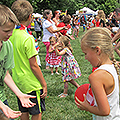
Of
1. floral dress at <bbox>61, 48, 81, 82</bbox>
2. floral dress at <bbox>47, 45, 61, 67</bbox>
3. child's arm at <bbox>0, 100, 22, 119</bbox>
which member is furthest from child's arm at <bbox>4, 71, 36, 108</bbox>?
floral dress at <bbox>47, 45, 61, 67</bbox>

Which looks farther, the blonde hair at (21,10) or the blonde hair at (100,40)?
the blonde hair at (21,10)

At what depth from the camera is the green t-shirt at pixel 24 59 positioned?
2.01m

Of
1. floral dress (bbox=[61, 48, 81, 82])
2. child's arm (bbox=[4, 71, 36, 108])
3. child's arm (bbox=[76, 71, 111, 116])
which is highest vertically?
child's arm (bbox=[76, 71, 111, 116])

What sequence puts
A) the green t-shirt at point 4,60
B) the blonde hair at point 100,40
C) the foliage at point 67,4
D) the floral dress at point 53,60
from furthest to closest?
1. the foliage at point 67,4
2. the floral dress at point 53,60
3. the green t-shirt at point 4,60
4. the blonde hair at point 100,40

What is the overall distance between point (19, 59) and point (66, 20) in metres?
5.37

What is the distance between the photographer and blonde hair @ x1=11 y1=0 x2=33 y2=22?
2.06 metres

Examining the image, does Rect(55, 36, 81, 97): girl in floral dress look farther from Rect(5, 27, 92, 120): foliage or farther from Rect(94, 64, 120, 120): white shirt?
Rect(94, 64, 120, 120): white shirt

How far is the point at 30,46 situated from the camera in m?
2.01

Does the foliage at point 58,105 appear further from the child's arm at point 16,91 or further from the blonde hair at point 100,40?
the blonde hair at point 100,40

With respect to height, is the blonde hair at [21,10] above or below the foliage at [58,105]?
above

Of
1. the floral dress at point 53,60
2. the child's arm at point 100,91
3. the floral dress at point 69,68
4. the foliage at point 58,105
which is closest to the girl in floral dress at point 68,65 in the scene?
the floral dress at point 69,68

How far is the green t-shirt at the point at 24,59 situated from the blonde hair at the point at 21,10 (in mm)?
180

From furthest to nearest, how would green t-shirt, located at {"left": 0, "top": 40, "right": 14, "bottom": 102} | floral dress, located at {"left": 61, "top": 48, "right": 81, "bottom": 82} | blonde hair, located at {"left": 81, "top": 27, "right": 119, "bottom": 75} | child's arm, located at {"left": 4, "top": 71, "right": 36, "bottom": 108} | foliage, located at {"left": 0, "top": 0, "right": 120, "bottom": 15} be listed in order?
foliage, located at {"left": 0, "top": 0, "right": 120, "bottom": 15} < floral dress, located at {"left": 61, "top": 48, "right": 81, "bottom": 82} < child's arm, located at {"left": 4, "top": 71, "right": 36, "bottom": 108} < green t-shirt, located at {"left": 0, "top": 40, "right": 14, "bottom": 102} < blonde hair, located at {"left": 81, "top": 27, "right": 119, "bottom": 75}

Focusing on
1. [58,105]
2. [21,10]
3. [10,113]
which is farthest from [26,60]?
[58,105]
